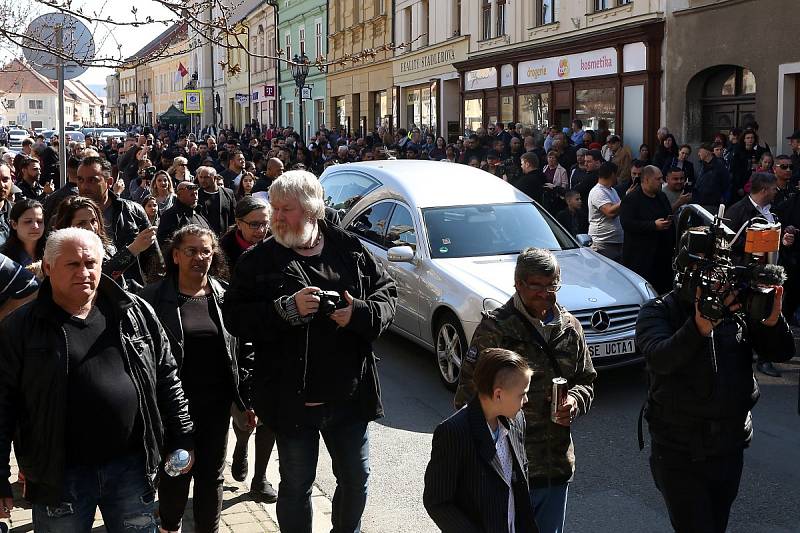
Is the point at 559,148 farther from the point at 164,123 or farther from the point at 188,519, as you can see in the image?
the point at 164,123

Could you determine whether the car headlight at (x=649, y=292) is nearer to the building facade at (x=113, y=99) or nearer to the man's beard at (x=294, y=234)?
the man's beard at (x=294, y=234)

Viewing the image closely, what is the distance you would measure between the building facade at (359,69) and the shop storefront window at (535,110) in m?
10.5

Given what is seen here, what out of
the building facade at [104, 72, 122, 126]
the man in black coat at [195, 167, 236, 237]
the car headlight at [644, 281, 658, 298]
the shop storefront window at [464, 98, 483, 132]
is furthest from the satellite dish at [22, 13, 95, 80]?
the building facade at [104, 72, 122, 126]

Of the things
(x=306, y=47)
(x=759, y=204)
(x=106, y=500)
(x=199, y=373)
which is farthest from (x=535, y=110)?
(x=306, y=47)

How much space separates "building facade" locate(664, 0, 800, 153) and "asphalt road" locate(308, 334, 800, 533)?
939 cm

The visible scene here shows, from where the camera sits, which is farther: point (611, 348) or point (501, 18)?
point (501, 18)

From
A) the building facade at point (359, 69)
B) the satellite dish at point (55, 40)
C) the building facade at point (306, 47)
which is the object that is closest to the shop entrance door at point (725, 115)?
the satellite dish at point (55, 40)

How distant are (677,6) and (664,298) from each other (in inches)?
654

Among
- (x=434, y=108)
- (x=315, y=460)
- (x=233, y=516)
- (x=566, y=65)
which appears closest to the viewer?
(x=315, y=460)

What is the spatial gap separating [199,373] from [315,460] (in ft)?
2.41

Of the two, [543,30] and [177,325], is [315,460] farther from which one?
[543,30]

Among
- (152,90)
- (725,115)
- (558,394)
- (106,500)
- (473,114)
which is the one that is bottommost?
(106,500)

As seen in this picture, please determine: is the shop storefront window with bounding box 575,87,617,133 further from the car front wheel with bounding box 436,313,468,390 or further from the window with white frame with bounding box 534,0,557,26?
the car front wheel with bounding box 436,313,468,390

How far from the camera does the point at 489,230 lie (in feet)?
29.6
